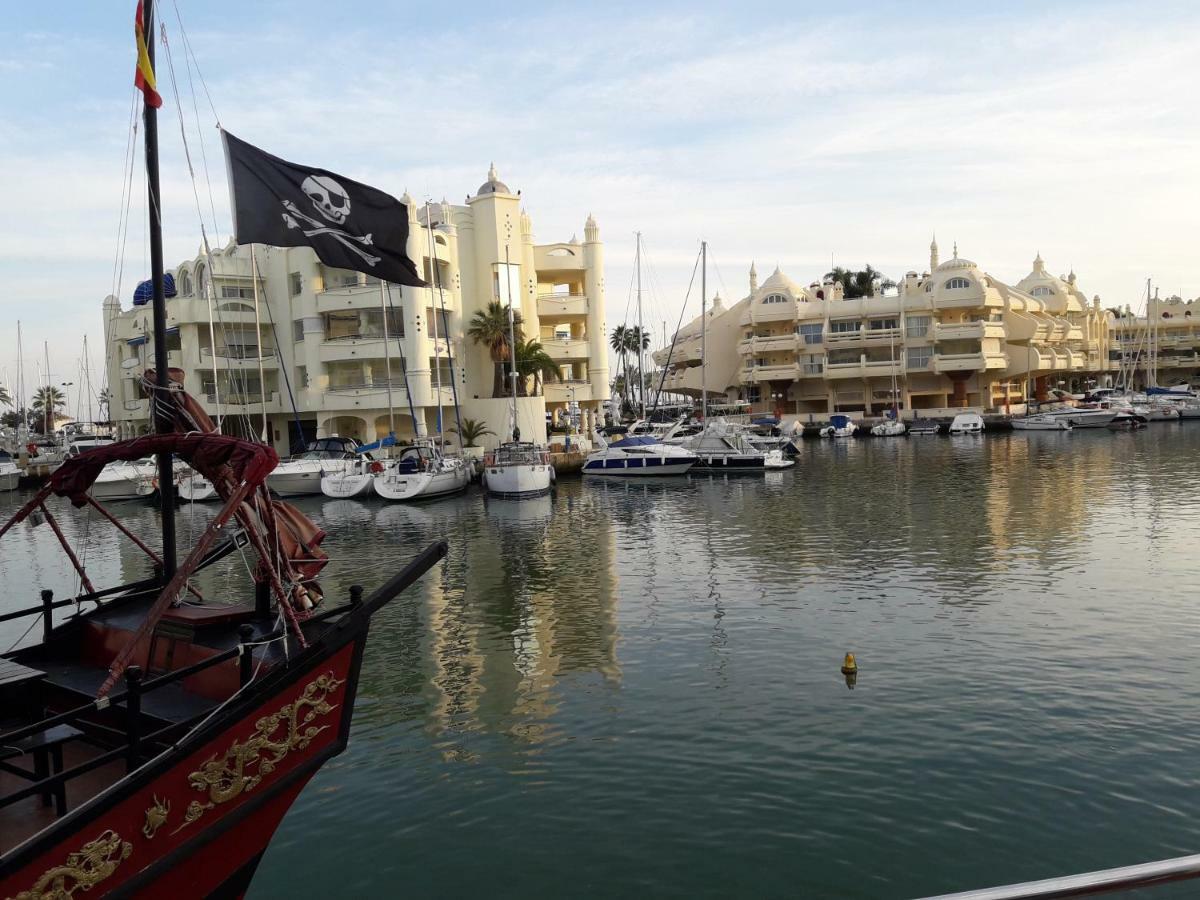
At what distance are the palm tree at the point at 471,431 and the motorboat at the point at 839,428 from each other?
37287mm

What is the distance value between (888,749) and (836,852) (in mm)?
2742

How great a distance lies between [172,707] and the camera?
8773 millimetres

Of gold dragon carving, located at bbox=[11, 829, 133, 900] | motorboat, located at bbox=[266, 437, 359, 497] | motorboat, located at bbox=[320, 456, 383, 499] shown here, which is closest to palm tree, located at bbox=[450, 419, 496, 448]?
motorboat, located at bbox=[266, 437, 359, 497]

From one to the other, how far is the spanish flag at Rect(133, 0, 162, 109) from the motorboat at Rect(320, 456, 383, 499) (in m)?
37.4

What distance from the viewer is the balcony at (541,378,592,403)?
217ft

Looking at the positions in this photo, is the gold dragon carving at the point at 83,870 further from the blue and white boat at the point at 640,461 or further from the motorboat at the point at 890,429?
the motorboat at the point at 890,429

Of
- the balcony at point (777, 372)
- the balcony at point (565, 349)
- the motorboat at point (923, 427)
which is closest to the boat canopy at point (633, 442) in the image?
the balcony at point (565, 349)

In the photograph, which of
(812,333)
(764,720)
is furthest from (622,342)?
(764,720)

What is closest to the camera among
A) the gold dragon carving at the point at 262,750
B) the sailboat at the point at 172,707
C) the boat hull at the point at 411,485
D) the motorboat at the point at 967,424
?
the sailboat at the point at 172,707

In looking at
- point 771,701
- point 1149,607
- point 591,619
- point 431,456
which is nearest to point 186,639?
point 771,701

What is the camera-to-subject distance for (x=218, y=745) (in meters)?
7.58

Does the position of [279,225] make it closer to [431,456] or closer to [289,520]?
[289,520]

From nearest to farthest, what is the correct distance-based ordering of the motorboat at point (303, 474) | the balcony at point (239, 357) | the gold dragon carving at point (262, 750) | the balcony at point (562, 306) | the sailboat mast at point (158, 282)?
the gold dragon carving at point (262, 750), the sailboat mast at point (158, 282), the motorboat at point (303, 474), the balcony at point (239, 357), the balcony at point (562, 306)

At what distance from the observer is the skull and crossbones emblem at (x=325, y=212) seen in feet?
39.3
